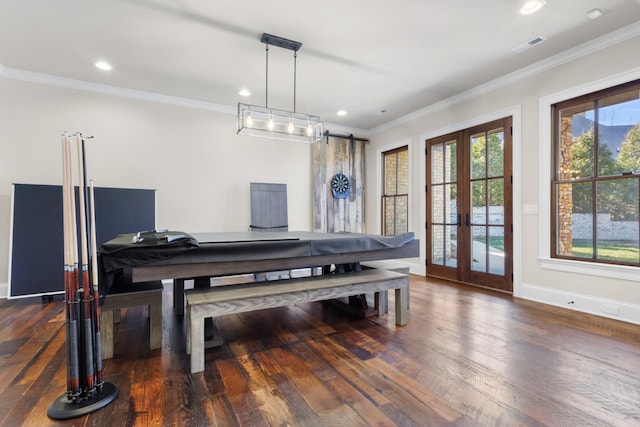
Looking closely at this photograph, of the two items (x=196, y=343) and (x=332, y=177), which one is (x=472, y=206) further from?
(x=196, y=343)


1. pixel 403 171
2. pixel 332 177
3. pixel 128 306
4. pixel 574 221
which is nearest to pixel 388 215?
pixel 403 171

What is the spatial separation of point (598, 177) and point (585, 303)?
4.35 ft

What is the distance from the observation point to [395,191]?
584 cm

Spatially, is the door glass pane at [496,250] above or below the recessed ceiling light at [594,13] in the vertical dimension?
below

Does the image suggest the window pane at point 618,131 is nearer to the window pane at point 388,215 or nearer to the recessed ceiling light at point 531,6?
the recessed ceiling light at point 531,6

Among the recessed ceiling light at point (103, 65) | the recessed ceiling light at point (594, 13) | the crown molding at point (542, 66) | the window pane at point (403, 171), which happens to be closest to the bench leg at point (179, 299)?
the recessed ceiling light at point (103, 65)

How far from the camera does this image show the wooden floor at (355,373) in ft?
5.02

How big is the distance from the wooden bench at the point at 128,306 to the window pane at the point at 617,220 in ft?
13.9

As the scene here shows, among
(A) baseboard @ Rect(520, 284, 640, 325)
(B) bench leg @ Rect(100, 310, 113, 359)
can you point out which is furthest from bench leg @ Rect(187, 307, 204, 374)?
(A) baseboard @ Rect(520, 284, 640, 325)

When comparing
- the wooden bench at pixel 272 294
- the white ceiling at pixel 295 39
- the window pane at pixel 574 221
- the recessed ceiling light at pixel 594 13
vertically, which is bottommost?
the wooden bench at pixel 272 294

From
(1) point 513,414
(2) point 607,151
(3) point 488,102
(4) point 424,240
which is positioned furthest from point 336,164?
(1) point 513,414

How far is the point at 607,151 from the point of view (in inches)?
122

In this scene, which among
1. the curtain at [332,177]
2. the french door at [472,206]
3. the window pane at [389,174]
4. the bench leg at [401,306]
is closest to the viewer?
the bench leg at [401,306]

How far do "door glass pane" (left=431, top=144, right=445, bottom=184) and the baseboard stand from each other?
77.3 inches
